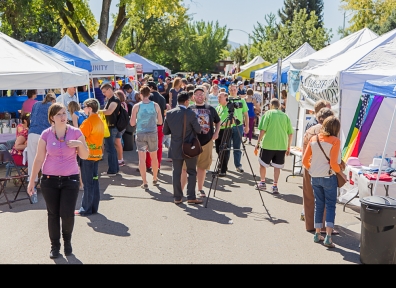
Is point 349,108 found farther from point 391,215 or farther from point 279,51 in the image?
point 279,51

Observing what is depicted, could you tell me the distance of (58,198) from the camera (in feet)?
17.8

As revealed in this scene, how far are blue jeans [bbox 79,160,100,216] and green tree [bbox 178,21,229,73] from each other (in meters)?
64.5

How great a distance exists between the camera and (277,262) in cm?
557

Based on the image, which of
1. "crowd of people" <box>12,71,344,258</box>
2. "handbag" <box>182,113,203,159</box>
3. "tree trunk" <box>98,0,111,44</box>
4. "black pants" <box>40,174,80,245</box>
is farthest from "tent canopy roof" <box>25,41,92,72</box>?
"tree trunk" <box>98,0,111,44</box>

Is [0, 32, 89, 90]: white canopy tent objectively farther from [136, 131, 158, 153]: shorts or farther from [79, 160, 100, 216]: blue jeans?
[79, 160, 100, 216]: blue jeans

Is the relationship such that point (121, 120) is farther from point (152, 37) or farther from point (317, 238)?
point (152, 37)

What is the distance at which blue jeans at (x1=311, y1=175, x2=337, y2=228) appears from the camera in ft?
19.7

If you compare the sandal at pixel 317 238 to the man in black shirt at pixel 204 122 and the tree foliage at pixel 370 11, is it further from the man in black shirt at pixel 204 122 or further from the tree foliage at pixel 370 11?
the tree foliage at pixel 370 11

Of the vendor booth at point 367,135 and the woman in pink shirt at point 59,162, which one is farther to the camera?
the vendor booth at point 367,135

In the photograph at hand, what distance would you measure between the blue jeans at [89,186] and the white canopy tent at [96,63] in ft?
26.7

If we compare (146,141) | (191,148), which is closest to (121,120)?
(146,141)

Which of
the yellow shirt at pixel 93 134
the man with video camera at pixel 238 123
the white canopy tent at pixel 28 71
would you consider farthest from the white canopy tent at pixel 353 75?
the white canopy tent at pixel 28 71

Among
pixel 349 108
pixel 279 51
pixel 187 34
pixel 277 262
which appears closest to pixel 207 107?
pixel 349 108

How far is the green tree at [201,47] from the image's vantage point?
7375 centimetres
